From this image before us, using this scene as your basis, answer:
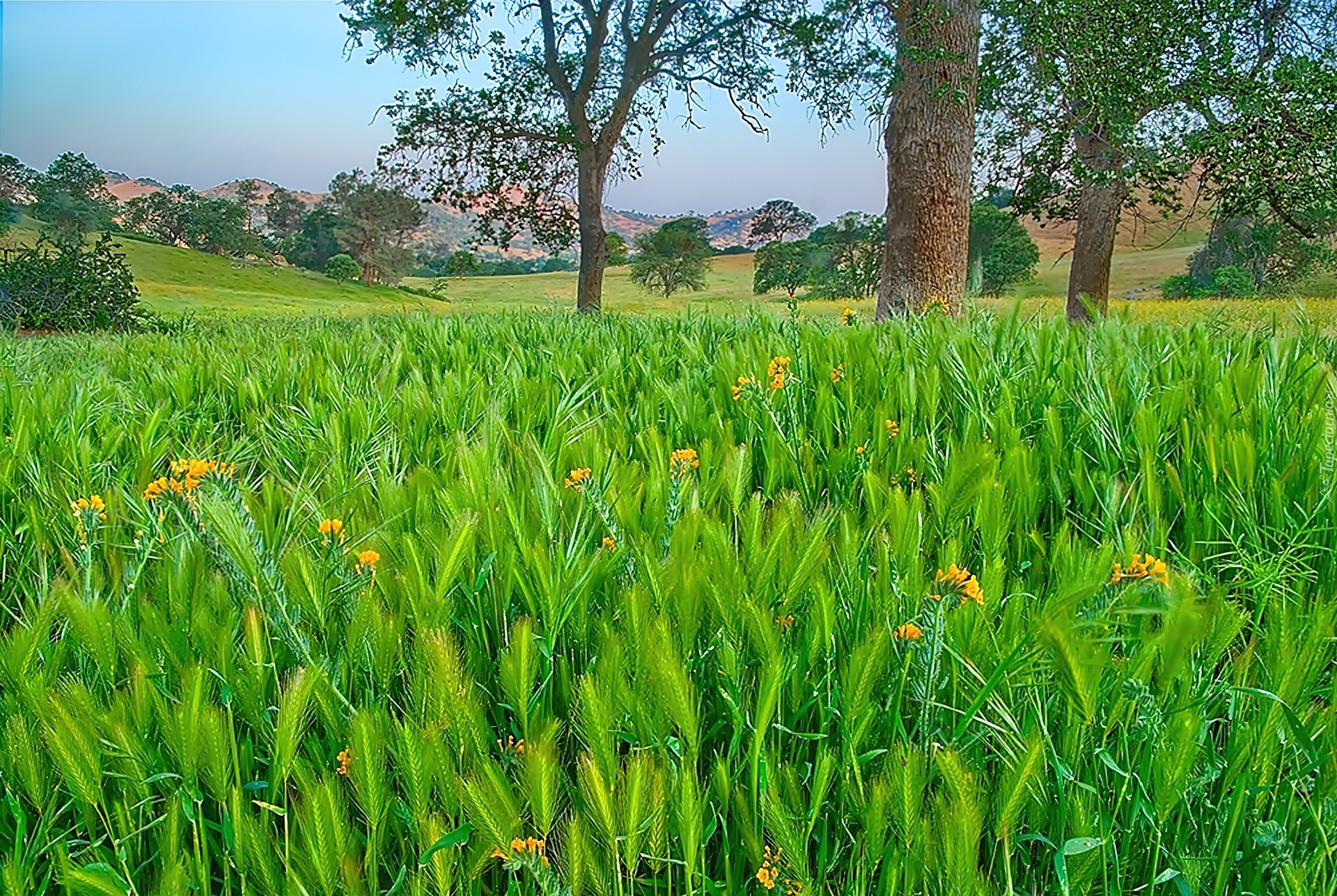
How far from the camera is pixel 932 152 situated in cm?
729

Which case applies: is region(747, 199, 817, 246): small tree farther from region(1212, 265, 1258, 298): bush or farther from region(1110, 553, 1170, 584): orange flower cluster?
region(1110, 553, 1170, 584): orange flower cluster

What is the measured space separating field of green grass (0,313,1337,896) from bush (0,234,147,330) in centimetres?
1293

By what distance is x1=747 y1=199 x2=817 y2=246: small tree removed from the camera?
55.4m

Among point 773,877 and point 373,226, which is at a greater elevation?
point 373,226

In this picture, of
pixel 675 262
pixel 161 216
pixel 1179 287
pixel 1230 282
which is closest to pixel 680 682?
pixel 1230 282

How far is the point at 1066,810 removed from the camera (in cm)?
57

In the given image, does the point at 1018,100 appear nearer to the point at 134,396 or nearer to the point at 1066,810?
the point at 134,396

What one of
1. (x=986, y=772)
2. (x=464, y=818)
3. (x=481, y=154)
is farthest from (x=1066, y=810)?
(x=481, y=154)

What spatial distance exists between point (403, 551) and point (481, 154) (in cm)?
1626

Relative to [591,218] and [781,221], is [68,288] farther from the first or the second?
[781,221]

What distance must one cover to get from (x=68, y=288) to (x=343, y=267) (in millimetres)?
51138

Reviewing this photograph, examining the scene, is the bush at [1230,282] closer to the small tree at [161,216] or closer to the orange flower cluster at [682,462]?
the orange flower cluster at [682,462]

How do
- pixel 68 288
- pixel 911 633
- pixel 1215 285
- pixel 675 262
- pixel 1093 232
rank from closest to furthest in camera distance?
pixel 911 633
pixel 68 288
pixel 1093 232
pixel 1215 285
pixel 675 262

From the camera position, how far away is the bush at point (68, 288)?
449 inches
